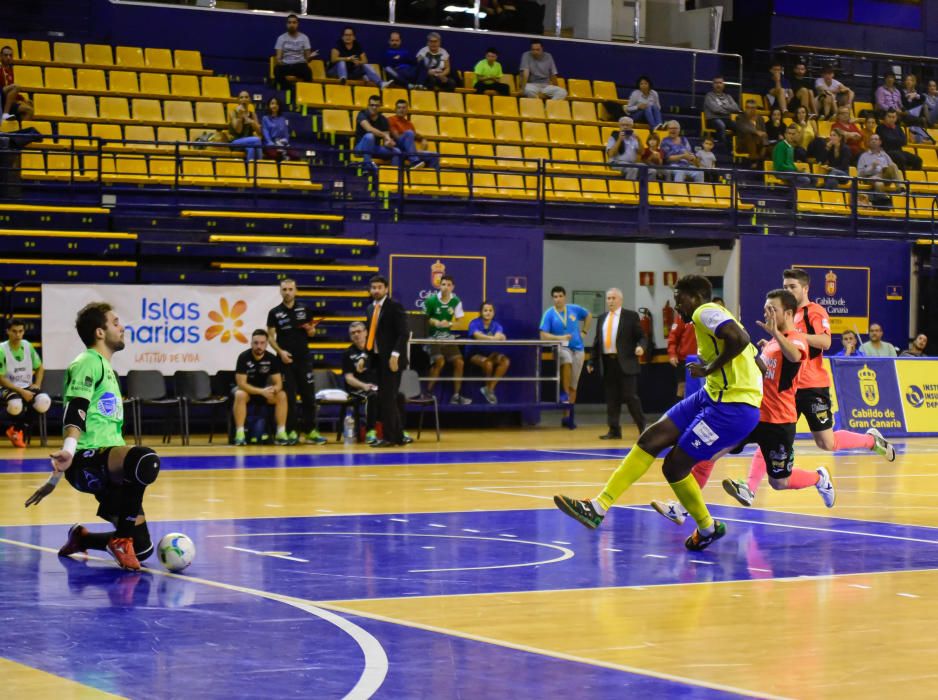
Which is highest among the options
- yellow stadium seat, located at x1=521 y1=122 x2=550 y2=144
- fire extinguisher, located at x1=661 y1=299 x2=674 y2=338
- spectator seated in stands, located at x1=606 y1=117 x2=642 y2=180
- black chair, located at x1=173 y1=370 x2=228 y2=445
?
yellow stadium seat, located at x1=521 y1=122 x2=550 y2=144

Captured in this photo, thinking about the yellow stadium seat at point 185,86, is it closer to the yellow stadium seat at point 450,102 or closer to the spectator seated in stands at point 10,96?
the spectator seated in stands at point 10,96

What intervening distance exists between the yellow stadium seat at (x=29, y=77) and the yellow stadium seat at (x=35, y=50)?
59cm

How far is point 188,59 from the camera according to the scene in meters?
26.1

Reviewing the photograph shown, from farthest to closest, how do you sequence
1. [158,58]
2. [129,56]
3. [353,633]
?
[158,58]
[129,56]
[353,633]

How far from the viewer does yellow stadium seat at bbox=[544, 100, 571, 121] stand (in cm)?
2816

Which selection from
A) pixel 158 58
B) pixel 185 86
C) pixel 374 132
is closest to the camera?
pixel 374 132

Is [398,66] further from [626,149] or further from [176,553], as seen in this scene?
[176,553]

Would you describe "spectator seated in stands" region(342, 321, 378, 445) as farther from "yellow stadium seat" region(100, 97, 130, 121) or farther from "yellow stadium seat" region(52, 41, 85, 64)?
"yellow stadium seat" region(52, 41, 85, 64)

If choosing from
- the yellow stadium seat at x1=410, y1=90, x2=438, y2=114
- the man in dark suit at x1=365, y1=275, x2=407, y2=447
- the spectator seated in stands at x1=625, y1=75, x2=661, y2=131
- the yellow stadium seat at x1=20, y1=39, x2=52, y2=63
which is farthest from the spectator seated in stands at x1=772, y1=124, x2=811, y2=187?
the yellow stadium seat at x1=20, y1=39, x2=52, y2=63

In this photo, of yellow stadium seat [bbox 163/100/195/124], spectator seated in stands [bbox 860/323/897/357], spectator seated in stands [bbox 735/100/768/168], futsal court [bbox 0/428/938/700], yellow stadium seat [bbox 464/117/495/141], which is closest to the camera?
futsal court [bbox 0/428/938/700]

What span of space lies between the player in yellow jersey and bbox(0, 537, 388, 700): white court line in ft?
8.37

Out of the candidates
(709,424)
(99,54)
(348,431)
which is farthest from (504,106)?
(709,424)

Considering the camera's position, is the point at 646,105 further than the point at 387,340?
Yes

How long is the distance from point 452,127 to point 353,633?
20512 mm
